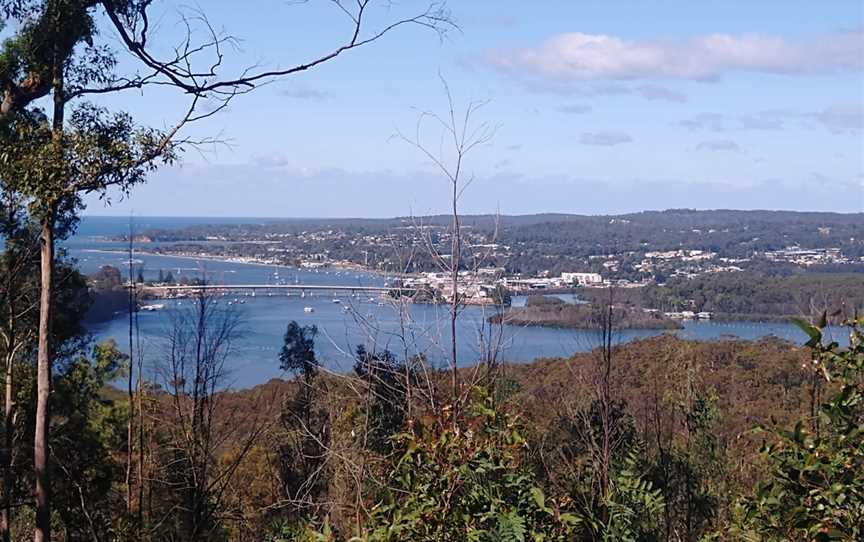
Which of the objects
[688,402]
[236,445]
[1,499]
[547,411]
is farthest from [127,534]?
[688,402]

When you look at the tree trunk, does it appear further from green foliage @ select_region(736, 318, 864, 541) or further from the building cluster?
the building cluster

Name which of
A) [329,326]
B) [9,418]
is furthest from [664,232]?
[9,418]

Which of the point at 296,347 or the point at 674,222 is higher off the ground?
the point at 674,222

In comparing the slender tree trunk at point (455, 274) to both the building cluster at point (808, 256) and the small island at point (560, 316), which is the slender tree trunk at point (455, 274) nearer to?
the small island at point (560, 316)

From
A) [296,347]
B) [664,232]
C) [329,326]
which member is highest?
[664,232]

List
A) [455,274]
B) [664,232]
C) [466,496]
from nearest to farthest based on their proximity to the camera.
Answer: [466,496], [455,274], [664,232]

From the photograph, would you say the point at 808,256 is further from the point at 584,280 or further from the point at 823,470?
the point at 823,470

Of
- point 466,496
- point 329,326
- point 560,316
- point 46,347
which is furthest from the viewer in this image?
point 329,326
